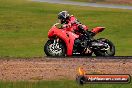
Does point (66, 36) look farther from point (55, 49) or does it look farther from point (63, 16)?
point (63, 16)

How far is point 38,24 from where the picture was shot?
41.3 m

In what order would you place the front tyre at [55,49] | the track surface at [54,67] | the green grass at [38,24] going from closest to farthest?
the track surface at [54,67], the front tyre at [55,49], the green grass at [38,24]

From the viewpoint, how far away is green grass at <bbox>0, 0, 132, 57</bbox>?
93.8 ft

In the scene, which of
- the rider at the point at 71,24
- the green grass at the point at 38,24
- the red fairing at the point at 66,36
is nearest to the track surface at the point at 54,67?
the red fairing at the point at 66,36

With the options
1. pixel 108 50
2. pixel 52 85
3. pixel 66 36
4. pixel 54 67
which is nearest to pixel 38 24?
pixel 66 36

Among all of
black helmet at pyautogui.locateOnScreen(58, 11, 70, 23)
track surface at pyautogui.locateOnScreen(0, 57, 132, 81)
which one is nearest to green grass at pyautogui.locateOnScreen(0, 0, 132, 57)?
black helmet at pyautogui.locateOnScreen(58, 11, 70, 23)

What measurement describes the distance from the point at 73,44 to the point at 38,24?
22312 millimetres

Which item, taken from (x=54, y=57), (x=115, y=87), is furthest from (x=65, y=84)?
(x=54, y=57)

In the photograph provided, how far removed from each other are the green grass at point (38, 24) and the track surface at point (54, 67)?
6.49 meters

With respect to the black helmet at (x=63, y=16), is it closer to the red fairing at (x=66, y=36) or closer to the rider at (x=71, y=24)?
the rider at (x=71, y=24)

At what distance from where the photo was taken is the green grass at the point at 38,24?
28.6 meters

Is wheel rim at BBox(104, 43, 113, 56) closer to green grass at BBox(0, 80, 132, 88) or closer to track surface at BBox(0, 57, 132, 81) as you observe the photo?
track surface at BBox(0, 57, 132, 81)

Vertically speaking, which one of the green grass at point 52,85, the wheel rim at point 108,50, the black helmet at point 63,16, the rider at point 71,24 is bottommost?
the wheel rim at point 108,50

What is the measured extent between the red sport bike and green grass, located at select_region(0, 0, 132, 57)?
468 cm
